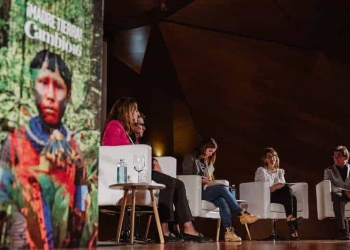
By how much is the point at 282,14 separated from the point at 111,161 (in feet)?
13.4

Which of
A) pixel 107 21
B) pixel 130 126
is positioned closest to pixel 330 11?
pixel 107 21

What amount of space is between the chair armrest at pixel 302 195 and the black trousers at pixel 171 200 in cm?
258

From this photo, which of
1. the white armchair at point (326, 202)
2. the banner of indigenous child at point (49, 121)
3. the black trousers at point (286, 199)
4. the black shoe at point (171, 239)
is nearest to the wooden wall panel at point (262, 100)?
the white armchair at point (326, 202)

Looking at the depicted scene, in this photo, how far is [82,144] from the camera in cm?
233

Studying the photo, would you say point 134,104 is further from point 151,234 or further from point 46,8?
point 151,234

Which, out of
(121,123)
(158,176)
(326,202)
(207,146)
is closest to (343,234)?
(326,202)

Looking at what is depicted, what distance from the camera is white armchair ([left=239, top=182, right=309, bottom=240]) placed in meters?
6.68

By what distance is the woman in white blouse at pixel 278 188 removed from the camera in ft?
22.0

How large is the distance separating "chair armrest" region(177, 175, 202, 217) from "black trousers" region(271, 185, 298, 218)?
158 cm

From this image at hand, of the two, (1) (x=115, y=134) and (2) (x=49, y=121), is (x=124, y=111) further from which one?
(2) (x=49, y=121)

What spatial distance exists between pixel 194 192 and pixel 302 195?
2.00m

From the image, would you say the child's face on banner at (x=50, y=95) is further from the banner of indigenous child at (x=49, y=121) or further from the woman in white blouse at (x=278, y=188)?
the woman in white blouse at (x=278, y=188)

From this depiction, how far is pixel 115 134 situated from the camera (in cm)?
443

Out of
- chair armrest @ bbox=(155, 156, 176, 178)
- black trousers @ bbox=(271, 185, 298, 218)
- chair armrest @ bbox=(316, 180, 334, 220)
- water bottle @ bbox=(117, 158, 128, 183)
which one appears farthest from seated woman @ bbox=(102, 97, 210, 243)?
chair armrest @ bbox=(316, 180, 334, 220)
